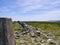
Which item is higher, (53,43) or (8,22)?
(8,22)

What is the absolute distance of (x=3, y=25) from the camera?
4.21 metres

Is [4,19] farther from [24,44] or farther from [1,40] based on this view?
[24,44]

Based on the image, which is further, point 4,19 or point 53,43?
point 53,43

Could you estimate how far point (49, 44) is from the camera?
36.1 ft

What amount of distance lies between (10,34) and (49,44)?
23.0ft

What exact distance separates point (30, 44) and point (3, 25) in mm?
6871

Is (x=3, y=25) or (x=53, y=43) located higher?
(x=3, y=25)

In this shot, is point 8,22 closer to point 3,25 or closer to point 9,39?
point 3,25

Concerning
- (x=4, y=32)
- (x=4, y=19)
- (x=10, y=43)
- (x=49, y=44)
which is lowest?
(x=49, y=44)

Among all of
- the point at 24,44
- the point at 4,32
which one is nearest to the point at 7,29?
the point at 4,32

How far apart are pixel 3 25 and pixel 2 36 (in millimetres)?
288

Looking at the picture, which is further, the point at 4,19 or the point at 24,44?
the point at 24,44

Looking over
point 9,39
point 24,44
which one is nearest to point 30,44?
point 24,44

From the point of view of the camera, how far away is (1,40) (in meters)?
4.26
